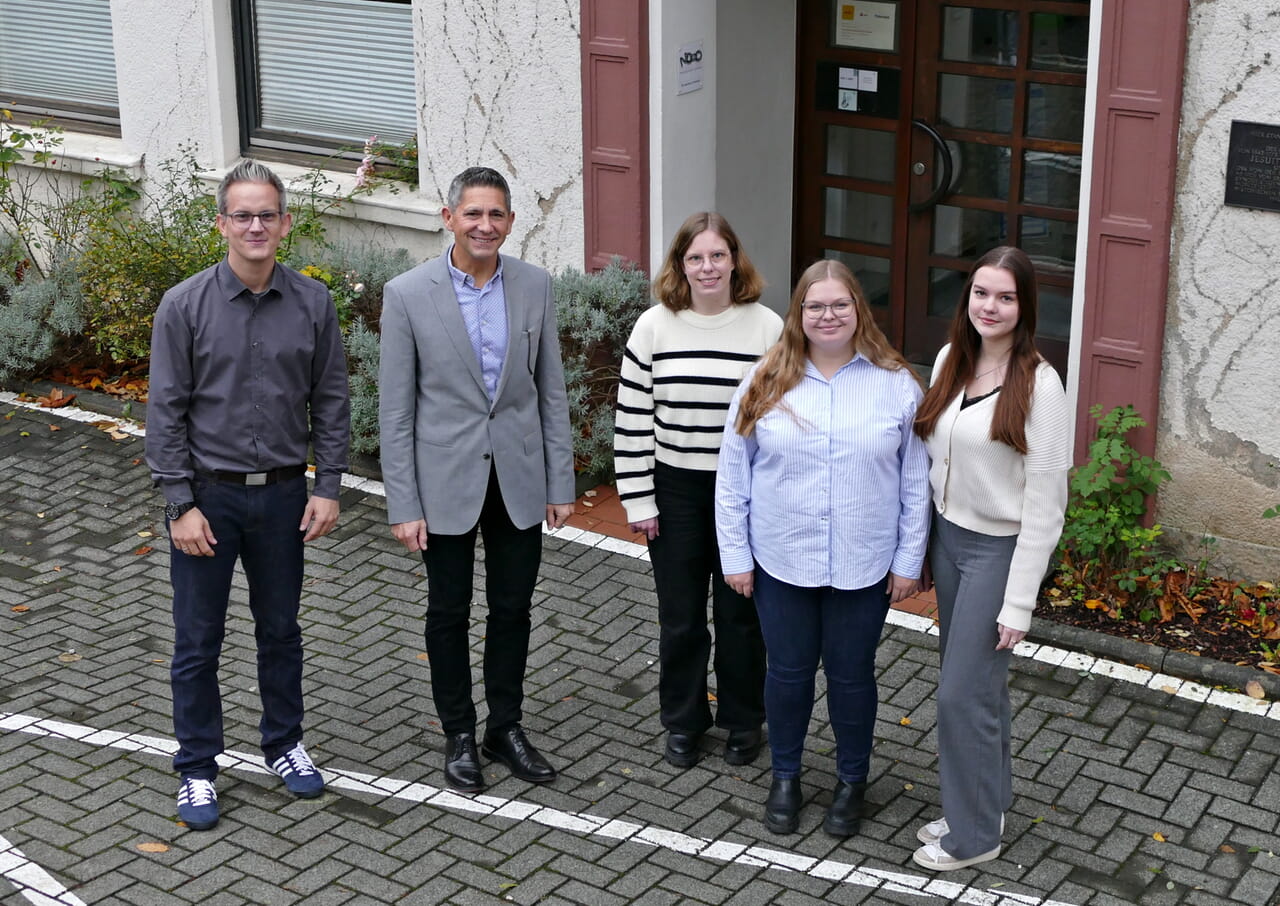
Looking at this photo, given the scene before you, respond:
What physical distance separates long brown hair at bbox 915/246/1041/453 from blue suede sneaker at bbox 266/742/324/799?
7.92 ft

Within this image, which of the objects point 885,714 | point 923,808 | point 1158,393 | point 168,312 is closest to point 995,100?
point 1158,393

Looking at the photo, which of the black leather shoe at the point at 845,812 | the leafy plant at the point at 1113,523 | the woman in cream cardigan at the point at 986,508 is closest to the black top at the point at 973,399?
the woman in cream cardigan at the point at 986,508

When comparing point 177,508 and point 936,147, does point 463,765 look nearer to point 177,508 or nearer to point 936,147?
point 177,508

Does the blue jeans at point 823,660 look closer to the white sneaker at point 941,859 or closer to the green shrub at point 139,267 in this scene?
the white sneaker at point 941,859

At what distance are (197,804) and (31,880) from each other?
1.86ft

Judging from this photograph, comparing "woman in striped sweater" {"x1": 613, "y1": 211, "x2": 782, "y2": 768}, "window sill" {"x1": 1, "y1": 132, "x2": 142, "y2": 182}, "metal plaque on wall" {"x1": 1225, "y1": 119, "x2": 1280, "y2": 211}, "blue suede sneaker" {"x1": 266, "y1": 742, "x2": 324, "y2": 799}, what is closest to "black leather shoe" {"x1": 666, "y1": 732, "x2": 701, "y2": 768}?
"woman in striped sweater" {"x1": 613, "y1": 211, "x2": 782, "y2": 768}

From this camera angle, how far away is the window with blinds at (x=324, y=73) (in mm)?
10141

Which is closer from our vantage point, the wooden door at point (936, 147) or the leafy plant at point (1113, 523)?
the leafy plant at point (1113, 523)

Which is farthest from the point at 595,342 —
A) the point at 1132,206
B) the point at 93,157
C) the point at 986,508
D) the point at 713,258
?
the point at 93,157

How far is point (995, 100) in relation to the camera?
350 inches

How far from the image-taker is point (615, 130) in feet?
29.1

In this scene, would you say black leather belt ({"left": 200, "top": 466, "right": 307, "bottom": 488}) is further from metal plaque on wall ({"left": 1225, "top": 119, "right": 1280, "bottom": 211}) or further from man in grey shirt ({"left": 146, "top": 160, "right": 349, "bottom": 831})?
metal plaque on wall ({"left": 1225, "top": 119, "right": 1280, "bottom": 211})

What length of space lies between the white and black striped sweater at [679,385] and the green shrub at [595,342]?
2.83 metres

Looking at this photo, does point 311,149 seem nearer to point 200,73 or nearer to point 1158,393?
point 200,73
